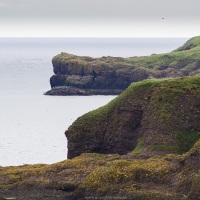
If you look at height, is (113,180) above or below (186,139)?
below

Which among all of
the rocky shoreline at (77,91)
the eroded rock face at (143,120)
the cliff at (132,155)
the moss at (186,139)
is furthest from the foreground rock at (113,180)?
the rocky shoreline at (77,91)

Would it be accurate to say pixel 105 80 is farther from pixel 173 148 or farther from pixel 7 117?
pixel 173 148

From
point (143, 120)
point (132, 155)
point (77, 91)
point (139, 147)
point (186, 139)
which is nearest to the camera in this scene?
point (132, 155)

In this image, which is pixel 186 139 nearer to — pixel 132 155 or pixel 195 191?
pixel 132 155

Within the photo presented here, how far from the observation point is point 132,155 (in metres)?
63.5

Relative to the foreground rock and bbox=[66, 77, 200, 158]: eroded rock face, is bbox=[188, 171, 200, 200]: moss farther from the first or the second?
bbox=[66, 77, 200, 158]: eroded rock face

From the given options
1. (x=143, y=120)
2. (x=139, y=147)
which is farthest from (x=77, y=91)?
(x=139, y=147)

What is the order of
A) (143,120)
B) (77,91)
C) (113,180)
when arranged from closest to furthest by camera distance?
(113,180)
(143,120)
(77,91)

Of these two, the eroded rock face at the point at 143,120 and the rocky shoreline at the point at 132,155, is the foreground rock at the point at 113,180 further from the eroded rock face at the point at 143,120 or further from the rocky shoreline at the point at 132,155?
the eroded rock face at the point at 143,120

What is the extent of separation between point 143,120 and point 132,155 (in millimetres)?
9926

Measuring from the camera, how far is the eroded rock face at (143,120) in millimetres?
69812

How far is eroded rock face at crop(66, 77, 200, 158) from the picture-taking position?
69812 mm

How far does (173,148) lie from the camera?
66750 mm

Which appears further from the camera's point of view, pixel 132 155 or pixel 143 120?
pixel 143 120
